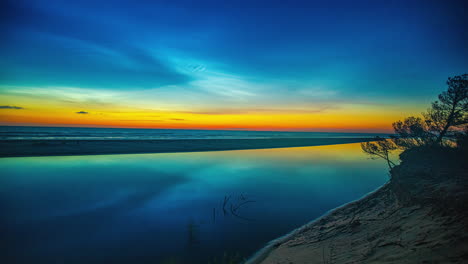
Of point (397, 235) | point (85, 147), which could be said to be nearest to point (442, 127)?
point (397, 235)

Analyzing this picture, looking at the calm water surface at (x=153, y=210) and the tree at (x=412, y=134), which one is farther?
the tree at (x=412, y=134)

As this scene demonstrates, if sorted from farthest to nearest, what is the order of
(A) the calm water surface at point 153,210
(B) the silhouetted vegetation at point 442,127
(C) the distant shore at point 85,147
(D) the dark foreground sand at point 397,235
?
(C) the distant shore at point 85,147
(B) the silhouetted vegetation at point 442,127
(A) the calm water surface at point 153,210
(D) the dark foreground sand at point 397,235

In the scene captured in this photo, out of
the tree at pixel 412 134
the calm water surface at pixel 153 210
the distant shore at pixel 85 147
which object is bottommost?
the calm water surface at pixel 153 210

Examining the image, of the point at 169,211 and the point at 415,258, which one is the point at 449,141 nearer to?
the point at 415,258

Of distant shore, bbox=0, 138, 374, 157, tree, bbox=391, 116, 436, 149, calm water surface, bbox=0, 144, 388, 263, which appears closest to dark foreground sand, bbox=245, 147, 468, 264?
calm water surface, bbox=0, 144, 388, 263

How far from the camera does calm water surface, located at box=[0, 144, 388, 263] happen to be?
7465 mm

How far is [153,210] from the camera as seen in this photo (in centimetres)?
1130

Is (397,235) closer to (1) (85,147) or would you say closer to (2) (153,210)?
(2) (153,210)

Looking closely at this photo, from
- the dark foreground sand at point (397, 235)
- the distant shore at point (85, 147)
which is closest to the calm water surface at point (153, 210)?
the dark foreground sand at point (397, 235)

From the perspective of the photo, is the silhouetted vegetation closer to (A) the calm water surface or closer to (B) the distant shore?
(A) the calm water surface

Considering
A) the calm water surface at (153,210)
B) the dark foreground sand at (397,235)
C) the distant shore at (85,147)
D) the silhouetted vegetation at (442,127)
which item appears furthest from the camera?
the distant shore at (85,147)

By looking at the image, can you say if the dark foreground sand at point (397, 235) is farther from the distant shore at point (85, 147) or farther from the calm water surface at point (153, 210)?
the distant shore at point (85, 147)

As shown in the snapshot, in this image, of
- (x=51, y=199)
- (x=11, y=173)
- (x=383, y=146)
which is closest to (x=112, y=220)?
(x=51, y=199)

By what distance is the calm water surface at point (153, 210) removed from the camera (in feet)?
Result: 24.5
